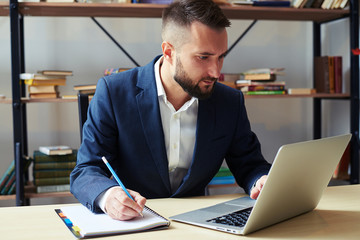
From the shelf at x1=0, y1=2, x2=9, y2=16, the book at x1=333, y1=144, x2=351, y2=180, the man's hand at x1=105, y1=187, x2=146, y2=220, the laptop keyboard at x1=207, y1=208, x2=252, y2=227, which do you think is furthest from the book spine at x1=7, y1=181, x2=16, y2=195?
the book at x1=333, y1=144, x2=351, y2=180

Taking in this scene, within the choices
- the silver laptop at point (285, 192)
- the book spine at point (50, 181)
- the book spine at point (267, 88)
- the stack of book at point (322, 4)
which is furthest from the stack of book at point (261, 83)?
the silver laptop at point (285, 192)

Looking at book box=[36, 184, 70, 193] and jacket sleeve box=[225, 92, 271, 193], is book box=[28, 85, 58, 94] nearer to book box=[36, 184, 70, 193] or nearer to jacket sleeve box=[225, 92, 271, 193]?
book box=[36, 184, 70, 193]

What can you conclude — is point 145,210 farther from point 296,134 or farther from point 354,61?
point 296,134

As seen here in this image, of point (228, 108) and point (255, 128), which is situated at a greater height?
point (228, 108)

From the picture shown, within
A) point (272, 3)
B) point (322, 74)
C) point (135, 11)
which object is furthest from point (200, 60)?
point (322, 74)

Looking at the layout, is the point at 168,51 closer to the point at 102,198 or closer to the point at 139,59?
the point at 102,198

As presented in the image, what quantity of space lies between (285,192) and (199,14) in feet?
2.01

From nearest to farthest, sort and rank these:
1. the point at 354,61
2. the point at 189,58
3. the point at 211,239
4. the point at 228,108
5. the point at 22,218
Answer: the point at 211,239, the point at 22,218, the point at 189,58, the point at 228,108, the point at 354,61

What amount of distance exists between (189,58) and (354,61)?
1550mm

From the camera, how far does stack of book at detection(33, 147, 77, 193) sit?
7.88ft

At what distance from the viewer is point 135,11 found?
8.05 ft

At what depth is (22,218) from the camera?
104 cm

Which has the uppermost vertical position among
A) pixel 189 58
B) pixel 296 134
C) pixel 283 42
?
pixel 283 42

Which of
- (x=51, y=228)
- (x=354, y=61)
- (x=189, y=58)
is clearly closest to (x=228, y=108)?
(x=189, y=58)
